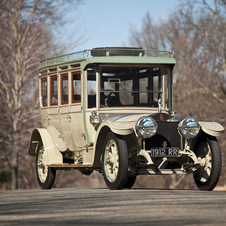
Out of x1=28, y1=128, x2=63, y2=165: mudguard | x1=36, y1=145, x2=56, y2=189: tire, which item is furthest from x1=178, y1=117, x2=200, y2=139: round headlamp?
x1=36, y1=145, x2=56, y2=189: tire

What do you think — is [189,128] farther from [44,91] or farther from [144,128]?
[44,91]

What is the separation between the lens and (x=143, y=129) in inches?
366

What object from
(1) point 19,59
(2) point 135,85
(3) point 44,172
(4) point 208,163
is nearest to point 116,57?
(2) point 135,85

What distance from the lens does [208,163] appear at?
390 inches

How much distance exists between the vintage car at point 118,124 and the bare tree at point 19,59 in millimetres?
8988

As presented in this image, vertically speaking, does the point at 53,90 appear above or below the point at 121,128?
above

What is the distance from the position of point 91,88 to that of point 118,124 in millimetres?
1809

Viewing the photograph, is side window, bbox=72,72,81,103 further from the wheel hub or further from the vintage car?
the wheel hub

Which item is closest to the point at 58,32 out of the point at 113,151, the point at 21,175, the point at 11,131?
the point at 11,131

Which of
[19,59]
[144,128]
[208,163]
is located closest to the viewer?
[144,128]

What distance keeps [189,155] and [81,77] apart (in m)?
2.86

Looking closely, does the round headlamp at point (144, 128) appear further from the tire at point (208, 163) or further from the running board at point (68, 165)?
the running board at point (68, 165)

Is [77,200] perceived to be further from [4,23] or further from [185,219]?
[4,23]

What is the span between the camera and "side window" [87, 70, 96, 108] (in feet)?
35.7
